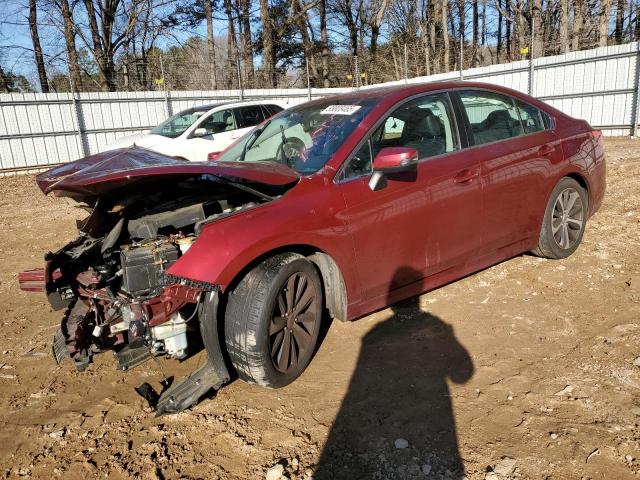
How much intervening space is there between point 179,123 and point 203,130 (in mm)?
926

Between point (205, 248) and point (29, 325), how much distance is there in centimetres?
246

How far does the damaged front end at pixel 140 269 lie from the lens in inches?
108

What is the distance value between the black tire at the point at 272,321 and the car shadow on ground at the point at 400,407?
42 centimetres

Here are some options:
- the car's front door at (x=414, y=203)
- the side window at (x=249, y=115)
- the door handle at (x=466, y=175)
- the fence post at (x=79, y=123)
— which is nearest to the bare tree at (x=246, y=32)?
the fence post at (x=79, y=123)

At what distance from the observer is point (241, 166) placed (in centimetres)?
299

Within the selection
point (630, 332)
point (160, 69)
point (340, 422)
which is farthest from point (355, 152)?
point (160, 69)

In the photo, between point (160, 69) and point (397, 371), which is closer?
point (397, 371)

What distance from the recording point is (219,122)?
11.1 meters

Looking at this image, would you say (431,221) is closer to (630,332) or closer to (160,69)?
(630,332)

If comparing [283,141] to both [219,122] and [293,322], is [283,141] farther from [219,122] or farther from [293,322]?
[219,122]

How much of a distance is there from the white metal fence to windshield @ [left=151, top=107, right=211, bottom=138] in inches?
195

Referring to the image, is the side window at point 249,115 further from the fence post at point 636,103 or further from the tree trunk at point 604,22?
the tree trunk at point 604,22

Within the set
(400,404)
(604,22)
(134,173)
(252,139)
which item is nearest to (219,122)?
(252,139)

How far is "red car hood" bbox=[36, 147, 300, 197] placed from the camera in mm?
2658
